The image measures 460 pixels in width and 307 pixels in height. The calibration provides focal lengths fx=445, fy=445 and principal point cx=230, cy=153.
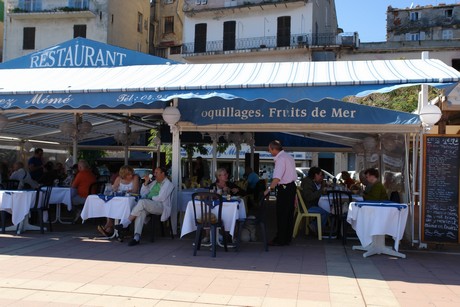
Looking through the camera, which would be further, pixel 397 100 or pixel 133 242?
pixel 397 100

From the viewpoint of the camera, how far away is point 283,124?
7867 millimetres

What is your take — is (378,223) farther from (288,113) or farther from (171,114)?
(171,114)

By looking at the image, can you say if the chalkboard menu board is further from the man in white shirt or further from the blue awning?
the man in white shirt

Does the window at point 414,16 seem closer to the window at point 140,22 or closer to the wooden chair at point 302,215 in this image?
the window at point 140,22

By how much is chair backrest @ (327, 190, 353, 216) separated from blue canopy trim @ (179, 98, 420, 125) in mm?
1192

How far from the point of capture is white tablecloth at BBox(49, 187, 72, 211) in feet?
29.4

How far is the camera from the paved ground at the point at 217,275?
14.6ft

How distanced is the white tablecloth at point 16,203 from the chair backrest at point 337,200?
17.0 feet

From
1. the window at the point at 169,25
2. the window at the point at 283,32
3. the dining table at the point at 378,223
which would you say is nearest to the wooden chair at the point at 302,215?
the dining table at the point at 378,223

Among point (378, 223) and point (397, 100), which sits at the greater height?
point (397, 100)

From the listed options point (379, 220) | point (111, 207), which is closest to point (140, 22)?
point (111, 207)

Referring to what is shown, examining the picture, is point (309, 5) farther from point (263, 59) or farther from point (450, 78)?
point (450, 78)

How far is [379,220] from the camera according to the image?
20.7 feet

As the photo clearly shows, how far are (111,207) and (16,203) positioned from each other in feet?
5.78
